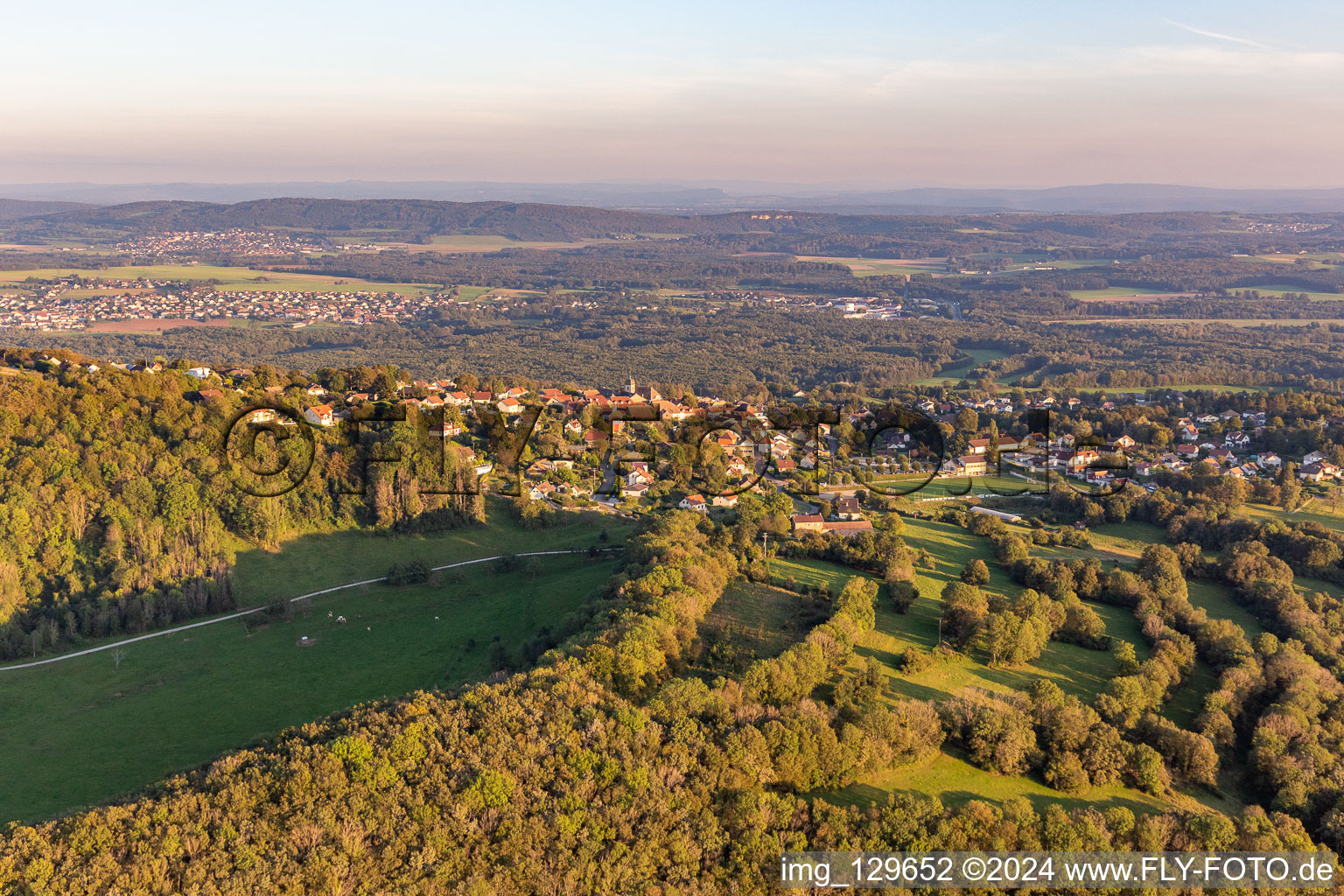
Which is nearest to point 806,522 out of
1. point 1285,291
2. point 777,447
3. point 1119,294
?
point 777,447

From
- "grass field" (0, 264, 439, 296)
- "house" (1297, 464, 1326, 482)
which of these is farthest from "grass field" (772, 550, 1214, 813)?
"grass field" (0, 264, 439, 296)

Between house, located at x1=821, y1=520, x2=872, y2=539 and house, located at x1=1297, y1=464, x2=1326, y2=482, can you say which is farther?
house, located at x1=1297, y1=464, x2=1326, y2=482

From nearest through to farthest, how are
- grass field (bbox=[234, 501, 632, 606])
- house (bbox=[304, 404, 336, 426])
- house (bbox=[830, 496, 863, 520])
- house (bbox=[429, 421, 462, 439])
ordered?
grass field (bbox=[234, 501, 632, 606])
house (bbox=[830, 496, 863, 520])
house (bbox=[429, 421, 462, 439])
house (bbox=[304, 404, 336, 426])

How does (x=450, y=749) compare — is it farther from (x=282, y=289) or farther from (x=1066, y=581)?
(x=282, y=289)

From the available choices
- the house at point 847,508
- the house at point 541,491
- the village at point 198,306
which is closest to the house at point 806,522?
the house at point 847,508

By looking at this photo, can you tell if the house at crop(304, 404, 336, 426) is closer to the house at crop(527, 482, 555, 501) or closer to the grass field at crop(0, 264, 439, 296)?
the house at crop(527, 482, 555, 501)

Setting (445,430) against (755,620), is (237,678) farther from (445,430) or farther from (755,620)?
(445,430)

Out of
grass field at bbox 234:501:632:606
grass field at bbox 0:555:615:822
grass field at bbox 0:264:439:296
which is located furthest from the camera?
grass field at bbox 0:264:439:296
